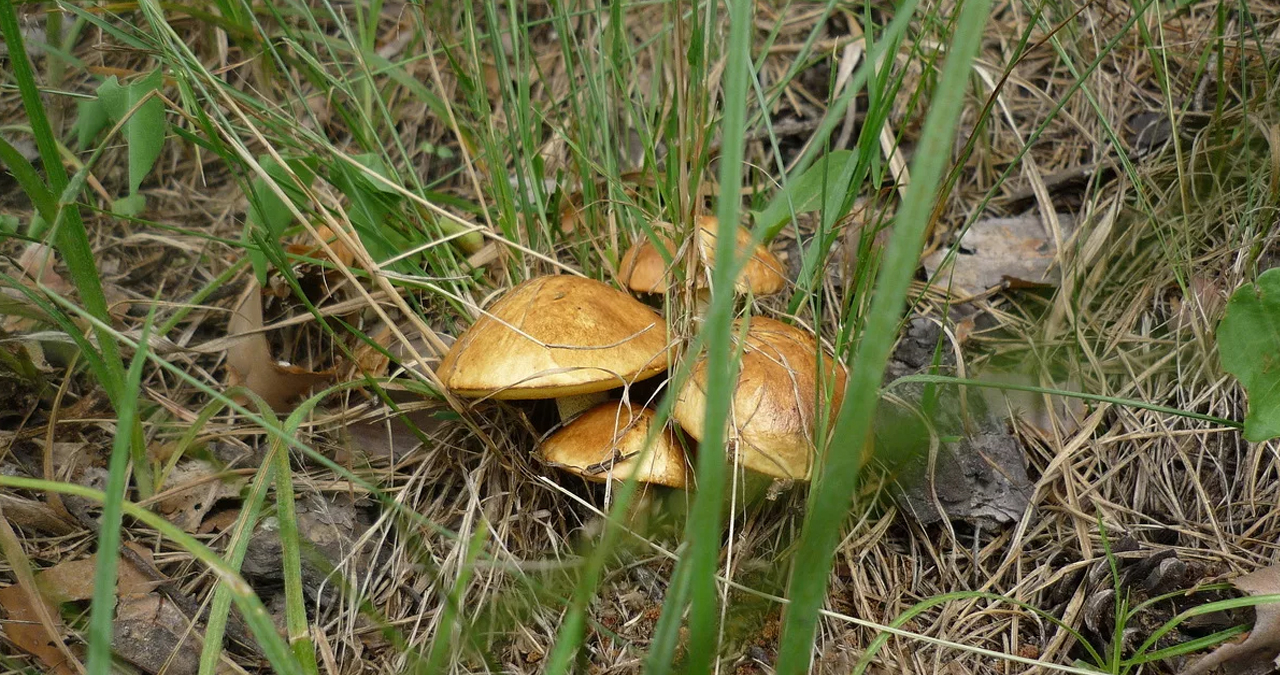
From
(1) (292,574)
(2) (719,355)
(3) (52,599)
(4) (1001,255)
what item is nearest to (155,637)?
(3) (52,599)

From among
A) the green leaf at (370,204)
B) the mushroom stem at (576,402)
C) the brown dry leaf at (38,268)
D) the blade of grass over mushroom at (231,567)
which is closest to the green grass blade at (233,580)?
the blade of grass over mushroom at (231,567)

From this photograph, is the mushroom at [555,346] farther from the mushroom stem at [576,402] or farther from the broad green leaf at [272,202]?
the broad green leaf at [272,202]

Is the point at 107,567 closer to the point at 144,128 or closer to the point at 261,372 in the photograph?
the point at 144,128

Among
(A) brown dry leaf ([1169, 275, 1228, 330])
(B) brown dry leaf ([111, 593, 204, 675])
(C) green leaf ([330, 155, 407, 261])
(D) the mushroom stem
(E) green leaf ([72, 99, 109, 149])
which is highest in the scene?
(E) green leaf ([72, 99, 109, 149])

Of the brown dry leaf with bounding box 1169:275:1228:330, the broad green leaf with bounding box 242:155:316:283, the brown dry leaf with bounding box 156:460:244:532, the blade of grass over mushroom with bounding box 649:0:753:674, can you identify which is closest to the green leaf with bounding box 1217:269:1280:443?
the brown dry leaf with bounding box 1169:275:1228:330

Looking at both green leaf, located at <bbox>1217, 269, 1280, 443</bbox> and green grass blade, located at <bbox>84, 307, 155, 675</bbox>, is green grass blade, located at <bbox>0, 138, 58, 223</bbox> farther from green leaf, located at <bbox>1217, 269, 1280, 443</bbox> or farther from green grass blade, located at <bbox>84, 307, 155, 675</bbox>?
green leaf, located at <bbox>1217, 269, 1280, 443</bbox>

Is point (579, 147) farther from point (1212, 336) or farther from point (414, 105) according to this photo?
point (1212, 336)
